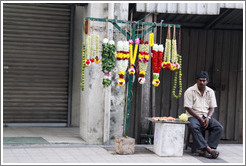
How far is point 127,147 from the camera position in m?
8.62

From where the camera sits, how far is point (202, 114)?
9242 millimetres

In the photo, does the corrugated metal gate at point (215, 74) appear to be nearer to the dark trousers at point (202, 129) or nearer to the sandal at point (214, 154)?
the dark trousers at point (202, 129)

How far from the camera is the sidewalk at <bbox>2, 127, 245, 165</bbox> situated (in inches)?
313

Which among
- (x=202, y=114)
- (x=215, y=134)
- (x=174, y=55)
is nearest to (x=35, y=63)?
(x=174, y=55)

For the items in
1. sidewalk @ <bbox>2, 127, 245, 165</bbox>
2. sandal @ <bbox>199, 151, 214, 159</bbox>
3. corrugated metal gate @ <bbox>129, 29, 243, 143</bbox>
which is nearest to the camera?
sidewalk @ <bbox>2, 127, 245, 165</bbox>

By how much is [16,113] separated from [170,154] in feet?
15.2

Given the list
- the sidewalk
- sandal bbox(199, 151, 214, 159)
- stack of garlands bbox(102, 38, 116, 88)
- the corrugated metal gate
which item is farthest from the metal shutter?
sandal bbox(199, 151, 214, 159)

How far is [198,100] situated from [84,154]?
2.50 metres

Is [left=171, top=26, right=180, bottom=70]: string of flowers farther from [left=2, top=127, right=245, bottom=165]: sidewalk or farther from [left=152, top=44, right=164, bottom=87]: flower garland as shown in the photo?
[left=2, top=127, right=245, bottom=165]: sidewalk

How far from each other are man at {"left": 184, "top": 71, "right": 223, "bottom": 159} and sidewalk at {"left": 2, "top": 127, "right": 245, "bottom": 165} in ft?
1.02

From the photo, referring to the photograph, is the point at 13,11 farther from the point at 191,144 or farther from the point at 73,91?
the point at 191,144

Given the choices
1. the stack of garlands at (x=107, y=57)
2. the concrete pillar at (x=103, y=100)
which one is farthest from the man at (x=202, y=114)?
the stack of garlands at (x=107, y=57)

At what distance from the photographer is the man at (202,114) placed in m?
8.87

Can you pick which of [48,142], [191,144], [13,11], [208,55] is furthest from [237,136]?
[13,11]
